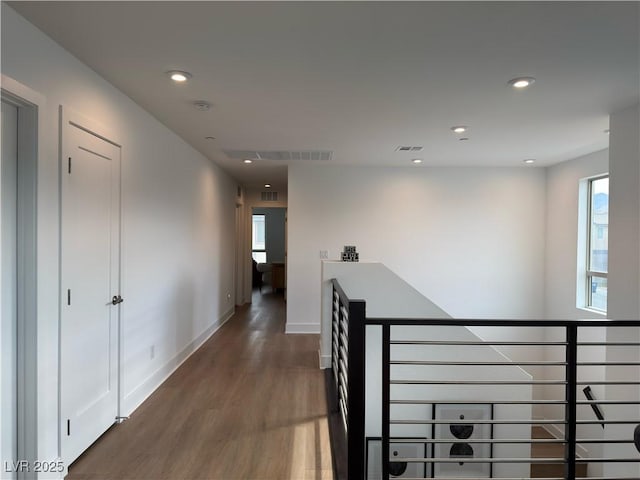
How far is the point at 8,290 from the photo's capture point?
192 centimetres

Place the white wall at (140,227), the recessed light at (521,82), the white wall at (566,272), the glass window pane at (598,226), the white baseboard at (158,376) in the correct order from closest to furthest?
the white wall at (140,227)
the recessed light at (521,82)
the white baseboard at (158,376)
the white wall at (566,272)
the glass window pane at (598,226)

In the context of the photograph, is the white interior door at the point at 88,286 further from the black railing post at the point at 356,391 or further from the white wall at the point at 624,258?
the white wall at the point at 624,258

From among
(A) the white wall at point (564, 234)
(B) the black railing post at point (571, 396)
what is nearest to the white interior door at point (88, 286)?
(B) the black railing post at point (571, 396)

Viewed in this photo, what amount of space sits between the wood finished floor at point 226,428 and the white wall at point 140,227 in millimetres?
310

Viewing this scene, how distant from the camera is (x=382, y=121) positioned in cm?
356

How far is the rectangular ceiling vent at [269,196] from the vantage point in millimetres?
8672

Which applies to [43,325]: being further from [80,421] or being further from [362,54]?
[362,54]

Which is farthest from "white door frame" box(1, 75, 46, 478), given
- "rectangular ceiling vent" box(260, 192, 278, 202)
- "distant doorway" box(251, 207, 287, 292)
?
"distant doorway" box(251, 207, 287, 292)

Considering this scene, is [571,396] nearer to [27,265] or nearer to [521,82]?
[521,82]

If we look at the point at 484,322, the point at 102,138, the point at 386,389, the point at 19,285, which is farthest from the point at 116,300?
the point at 484,322

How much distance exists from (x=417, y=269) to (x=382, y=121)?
9.75 ft

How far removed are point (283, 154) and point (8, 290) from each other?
3.51 m

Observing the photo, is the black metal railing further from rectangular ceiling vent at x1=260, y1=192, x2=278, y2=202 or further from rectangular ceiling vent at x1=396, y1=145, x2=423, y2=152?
rectangular ceiling vent at x1=260, y1=192, x2=278, y2=202

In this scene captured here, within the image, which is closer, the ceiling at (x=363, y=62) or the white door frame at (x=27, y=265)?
the ceiling at (x=363, y=62)
